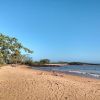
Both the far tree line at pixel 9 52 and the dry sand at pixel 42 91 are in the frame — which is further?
the dry sand at pixel 42 91

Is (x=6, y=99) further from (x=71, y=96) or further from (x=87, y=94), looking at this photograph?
(x=87, y=94)

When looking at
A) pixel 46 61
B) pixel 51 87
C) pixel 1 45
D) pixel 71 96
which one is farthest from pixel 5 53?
→ pixel 46 61

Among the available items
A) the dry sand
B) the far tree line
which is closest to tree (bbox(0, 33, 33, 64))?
the far tree line

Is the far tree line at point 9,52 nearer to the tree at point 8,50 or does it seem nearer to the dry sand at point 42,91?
the tree at point 8,50

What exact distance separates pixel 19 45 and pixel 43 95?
19.0ft

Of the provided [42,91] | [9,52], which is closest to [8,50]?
[9,52]

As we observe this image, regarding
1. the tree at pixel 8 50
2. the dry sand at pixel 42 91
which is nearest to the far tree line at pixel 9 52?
the tree at pixel 8 50

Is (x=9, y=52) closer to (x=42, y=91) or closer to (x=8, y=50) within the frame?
(x=8, y=50)

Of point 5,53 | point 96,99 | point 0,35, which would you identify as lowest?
point 96,99

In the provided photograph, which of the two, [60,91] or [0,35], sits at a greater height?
[0,35]

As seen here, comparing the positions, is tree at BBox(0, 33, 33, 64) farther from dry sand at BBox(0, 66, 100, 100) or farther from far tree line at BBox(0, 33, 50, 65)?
dry sand at BBox(0, 66, 100, 100)

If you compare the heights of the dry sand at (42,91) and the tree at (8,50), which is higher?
the tree at (8,50)

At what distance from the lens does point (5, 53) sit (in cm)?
817

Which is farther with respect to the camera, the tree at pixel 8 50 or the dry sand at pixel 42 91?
the dry sand at pixel 42 91
